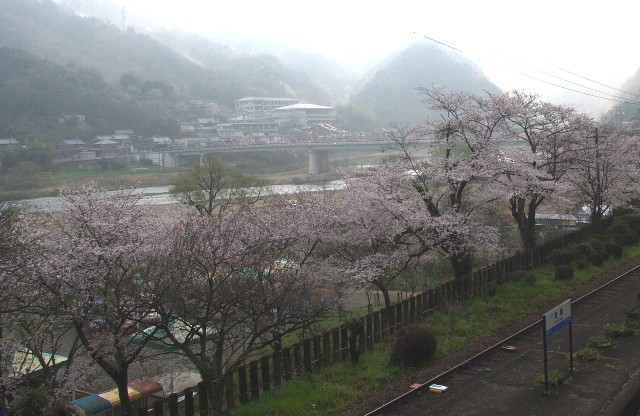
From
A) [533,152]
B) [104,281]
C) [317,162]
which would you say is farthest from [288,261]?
[317,162]

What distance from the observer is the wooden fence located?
8.66 m

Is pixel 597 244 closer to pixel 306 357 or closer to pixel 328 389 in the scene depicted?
pixel 306 357

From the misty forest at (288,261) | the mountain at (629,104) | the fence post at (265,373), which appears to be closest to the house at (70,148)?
the misty forest at (288,261)

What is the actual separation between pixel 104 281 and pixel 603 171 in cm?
2079

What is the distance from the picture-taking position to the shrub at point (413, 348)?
10.2 m

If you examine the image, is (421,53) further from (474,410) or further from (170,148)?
(474,410)

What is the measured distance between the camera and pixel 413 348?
33.6ft

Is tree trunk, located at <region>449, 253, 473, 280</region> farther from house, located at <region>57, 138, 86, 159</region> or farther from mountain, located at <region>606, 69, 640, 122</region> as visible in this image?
mountain, located at <region>606, 69, 640, 122</region>

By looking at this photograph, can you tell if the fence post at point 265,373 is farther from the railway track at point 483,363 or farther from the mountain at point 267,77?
the mountain at point 267,77

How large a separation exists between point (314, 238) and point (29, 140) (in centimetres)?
5885

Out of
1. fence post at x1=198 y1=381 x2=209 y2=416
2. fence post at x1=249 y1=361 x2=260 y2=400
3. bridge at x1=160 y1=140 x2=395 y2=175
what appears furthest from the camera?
bridge at x1=160 y1=140 x2=395 y2=175

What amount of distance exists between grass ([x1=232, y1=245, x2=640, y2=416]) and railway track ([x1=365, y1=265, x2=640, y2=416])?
2.19 feet

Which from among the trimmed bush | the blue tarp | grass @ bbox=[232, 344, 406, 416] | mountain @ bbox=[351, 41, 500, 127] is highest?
mountain @ bbox=[351, 41, 500, 127]

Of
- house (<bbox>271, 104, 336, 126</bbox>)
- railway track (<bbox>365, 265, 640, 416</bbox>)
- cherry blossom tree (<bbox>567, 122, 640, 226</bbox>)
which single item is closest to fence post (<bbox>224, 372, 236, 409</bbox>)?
railway track (<bbox>365, 265, 640, 416</bbox>)
